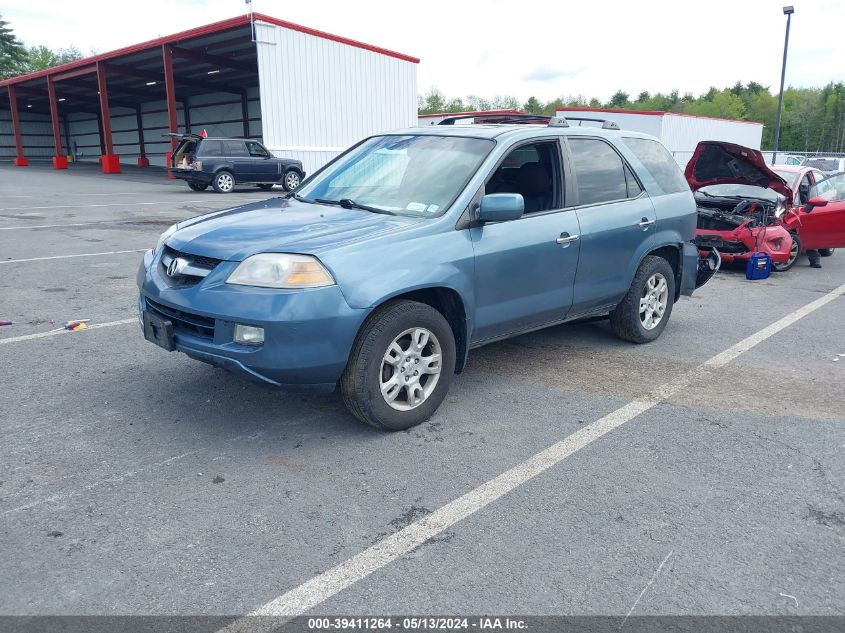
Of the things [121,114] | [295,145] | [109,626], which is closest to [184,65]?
[295,145]

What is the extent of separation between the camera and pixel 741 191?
10555 mm

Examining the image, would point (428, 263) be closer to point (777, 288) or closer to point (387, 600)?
point (387, 600)

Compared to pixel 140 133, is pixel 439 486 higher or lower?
lower

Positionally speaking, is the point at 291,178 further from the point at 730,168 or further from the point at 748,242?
the point at 748,242

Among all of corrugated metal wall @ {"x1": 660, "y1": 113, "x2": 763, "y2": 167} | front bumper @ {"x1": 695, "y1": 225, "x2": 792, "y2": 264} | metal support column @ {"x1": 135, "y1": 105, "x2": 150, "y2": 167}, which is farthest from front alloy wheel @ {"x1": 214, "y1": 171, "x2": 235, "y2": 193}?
metal support column @ {"x1": 135, "y1": 105, "x2": 150, "y2": 167}

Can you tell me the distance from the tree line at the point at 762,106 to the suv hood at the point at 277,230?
245 feet

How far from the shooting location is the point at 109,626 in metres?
2.39

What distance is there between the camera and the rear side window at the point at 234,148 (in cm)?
2064

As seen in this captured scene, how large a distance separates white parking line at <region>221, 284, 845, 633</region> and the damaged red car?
17.7 ft

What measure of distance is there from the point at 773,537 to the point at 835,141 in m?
107

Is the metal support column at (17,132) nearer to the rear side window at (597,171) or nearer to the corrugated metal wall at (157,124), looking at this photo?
the corrugated metal wall at (157,124)

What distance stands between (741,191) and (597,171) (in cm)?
643

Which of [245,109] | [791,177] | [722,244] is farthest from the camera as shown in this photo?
[245,109]

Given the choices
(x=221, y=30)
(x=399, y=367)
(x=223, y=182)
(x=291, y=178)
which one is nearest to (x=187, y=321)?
(x=399, y=367)
